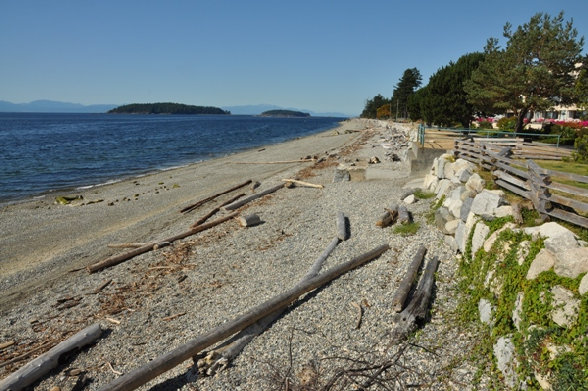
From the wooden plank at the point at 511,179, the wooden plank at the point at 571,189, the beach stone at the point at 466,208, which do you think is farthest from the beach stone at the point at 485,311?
the wooden plank at the point at 511,179

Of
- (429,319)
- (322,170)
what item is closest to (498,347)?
(429,319)

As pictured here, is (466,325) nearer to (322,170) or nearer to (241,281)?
(241,281)

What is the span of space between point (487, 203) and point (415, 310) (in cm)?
337

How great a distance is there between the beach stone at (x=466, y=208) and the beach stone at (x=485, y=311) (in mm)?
3073

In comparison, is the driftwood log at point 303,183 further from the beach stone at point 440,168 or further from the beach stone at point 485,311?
the beach stone at point 485,311

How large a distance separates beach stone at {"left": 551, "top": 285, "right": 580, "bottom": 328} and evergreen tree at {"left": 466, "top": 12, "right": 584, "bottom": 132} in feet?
71.5

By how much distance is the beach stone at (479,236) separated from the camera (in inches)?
317

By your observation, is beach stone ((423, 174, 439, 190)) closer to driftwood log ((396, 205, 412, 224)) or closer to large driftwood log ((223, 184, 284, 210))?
driftwood log ((396, 205, 412, 224))

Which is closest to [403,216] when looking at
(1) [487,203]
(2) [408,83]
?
(1) [487,203]

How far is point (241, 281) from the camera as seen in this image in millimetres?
9727

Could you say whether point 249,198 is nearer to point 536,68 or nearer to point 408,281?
point 408,281

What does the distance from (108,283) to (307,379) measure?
23.2 ft

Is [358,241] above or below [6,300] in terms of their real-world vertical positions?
above

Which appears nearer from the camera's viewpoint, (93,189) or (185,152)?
(93,189)
